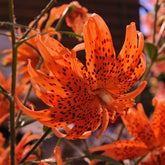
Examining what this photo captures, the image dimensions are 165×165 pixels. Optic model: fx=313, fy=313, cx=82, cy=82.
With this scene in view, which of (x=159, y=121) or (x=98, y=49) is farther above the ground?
(x=98, y=49)

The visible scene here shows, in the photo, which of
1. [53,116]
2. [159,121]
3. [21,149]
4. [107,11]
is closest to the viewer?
[53,116]

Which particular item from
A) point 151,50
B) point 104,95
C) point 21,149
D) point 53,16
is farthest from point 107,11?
point 104,95

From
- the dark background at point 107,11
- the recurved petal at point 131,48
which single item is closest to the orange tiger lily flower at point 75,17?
the recurved petal at point 131,48

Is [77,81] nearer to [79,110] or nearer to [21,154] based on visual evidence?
[79,110]

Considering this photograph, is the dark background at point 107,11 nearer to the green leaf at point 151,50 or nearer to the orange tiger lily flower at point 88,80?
the green leaf at point 151,50

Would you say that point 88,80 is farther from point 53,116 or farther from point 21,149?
point 21,149

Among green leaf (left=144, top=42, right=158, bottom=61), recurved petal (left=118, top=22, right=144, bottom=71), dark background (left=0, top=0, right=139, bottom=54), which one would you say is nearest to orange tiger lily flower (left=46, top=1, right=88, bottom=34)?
green leaf (left=144, top=42, right=158, bottom=61)

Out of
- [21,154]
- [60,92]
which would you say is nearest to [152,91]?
[21,154]
